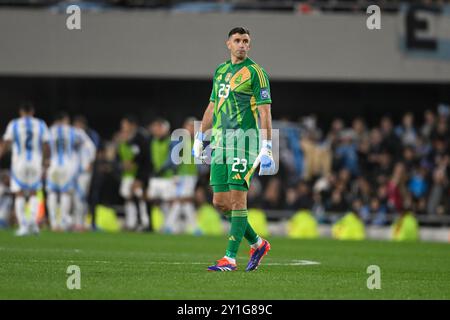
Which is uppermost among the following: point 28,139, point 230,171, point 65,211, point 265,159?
point 28,139

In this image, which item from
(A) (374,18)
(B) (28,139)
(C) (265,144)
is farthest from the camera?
(A) (374,18)

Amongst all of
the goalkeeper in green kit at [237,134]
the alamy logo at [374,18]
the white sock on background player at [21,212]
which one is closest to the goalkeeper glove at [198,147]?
the goalkeeper in green kit at [237,134]

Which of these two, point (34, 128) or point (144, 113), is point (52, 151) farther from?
point (144, 113)

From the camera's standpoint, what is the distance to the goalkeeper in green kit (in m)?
11.3

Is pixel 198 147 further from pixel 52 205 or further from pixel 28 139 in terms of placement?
pixel 52 205

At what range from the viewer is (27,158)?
20.5m

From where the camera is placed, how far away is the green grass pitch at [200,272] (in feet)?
30.2

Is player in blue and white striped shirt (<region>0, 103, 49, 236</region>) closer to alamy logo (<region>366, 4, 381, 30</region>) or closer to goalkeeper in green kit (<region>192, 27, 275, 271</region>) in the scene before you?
goalkeeper in green kit (<region>192, 27, 275, 271</region>)

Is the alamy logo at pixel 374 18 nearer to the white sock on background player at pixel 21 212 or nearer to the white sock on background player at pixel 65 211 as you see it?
the white sock on background player at pixel 65 211

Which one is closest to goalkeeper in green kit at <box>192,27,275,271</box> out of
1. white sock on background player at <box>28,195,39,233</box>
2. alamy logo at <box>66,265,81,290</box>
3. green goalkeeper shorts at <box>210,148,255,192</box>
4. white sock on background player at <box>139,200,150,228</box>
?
green goalkeeper shorts at <box>210,148,255,192</box>

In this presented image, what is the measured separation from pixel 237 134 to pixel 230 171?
1.30ft

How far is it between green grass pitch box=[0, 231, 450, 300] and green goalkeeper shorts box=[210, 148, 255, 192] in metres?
0.89

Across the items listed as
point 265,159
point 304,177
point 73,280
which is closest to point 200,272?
point 265,159
